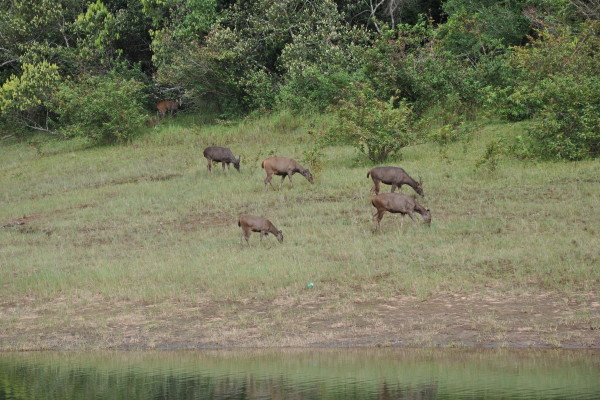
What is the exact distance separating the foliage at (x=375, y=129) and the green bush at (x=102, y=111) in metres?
11.8

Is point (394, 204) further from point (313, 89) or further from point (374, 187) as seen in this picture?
point (313, 89)

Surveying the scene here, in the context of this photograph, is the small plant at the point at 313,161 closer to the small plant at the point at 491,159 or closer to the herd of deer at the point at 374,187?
the herd of deer at the point at 374,187

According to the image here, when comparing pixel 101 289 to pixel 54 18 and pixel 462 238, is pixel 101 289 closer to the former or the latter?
pixel 462 238

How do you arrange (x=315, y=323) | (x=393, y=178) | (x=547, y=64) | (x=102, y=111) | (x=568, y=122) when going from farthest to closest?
(x=102, y=111)
(x=547, y=64)
(x=568, y=122)
(x=393, y=178)
(x=315, y=323)

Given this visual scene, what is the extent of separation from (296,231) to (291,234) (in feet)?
0.88

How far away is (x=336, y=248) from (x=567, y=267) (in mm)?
4720

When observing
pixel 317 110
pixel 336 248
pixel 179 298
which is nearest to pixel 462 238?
pixel 336 248

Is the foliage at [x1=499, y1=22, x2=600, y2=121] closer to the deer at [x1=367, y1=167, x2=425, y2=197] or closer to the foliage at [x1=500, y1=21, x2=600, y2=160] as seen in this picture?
the foliage at [x1=500, y1=21, x2=600, y2=160]

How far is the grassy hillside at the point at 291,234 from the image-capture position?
14.7 metres

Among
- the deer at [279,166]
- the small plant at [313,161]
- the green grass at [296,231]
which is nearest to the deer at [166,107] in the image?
the green grass at [296,231]

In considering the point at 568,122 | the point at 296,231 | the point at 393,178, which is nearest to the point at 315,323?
the point at 296,231

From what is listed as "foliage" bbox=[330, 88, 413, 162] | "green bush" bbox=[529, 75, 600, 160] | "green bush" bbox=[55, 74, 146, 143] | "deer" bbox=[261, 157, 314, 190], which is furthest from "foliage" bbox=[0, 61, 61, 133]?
"green bush" bbox=[529, 75, 600, 160]

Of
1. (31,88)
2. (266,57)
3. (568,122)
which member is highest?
(568,122)

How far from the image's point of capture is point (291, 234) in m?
18.6
